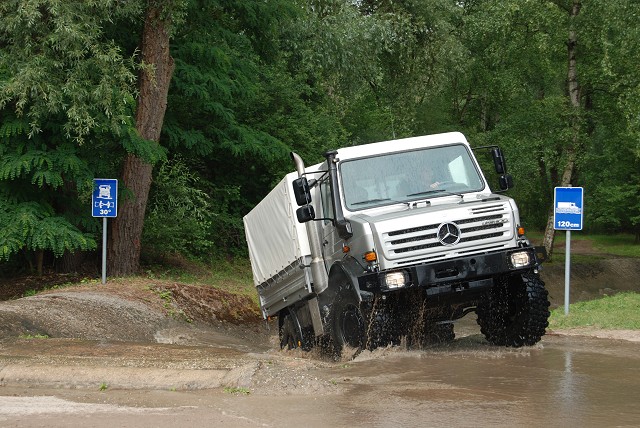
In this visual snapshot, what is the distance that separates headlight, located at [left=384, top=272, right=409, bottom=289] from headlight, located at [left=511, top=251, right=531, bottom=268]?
1405 millimetres

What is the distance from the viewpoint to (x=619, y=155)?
44781 mm

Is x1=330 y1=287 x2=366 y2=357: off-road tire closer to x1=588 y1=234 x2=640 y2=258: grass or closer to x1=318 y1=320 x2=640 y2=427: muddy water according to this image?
x1=318 y1=320 x2=640 y2=427: muddy water

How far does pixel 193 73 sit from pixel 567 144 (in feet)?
57.8

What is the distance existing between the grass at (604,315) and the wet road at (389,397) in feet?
15.8

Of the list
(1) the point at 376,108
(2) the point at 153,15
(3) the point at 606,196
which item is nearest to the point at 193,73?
(2) the point at 153,15

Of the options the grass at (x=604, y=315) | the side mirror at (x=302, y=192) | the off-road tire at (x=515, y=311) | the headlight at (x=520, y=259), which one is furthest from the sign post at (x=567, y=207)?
the side mirror at (x=302, y=192)

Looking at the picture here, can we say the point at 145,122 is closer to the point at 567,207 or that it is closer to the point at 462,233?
the point at 567,207

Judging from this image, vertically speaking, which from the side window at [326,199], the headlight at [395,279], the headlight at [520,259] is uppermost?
the side window at [326,199]

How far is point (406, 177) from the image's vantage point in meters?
13.4

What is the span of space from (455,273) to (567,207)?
25.6 feet

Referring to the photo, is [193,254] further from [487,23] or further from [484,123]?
[484,123]

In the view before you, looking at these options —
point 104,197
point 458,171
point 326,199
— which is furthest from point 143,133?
point 458,171

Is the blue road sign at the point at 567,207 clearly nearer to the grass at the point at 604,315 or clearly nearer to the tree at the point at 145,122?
the grass at the point at 604,315

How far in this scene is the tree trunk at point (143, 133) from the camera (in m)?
23.1
